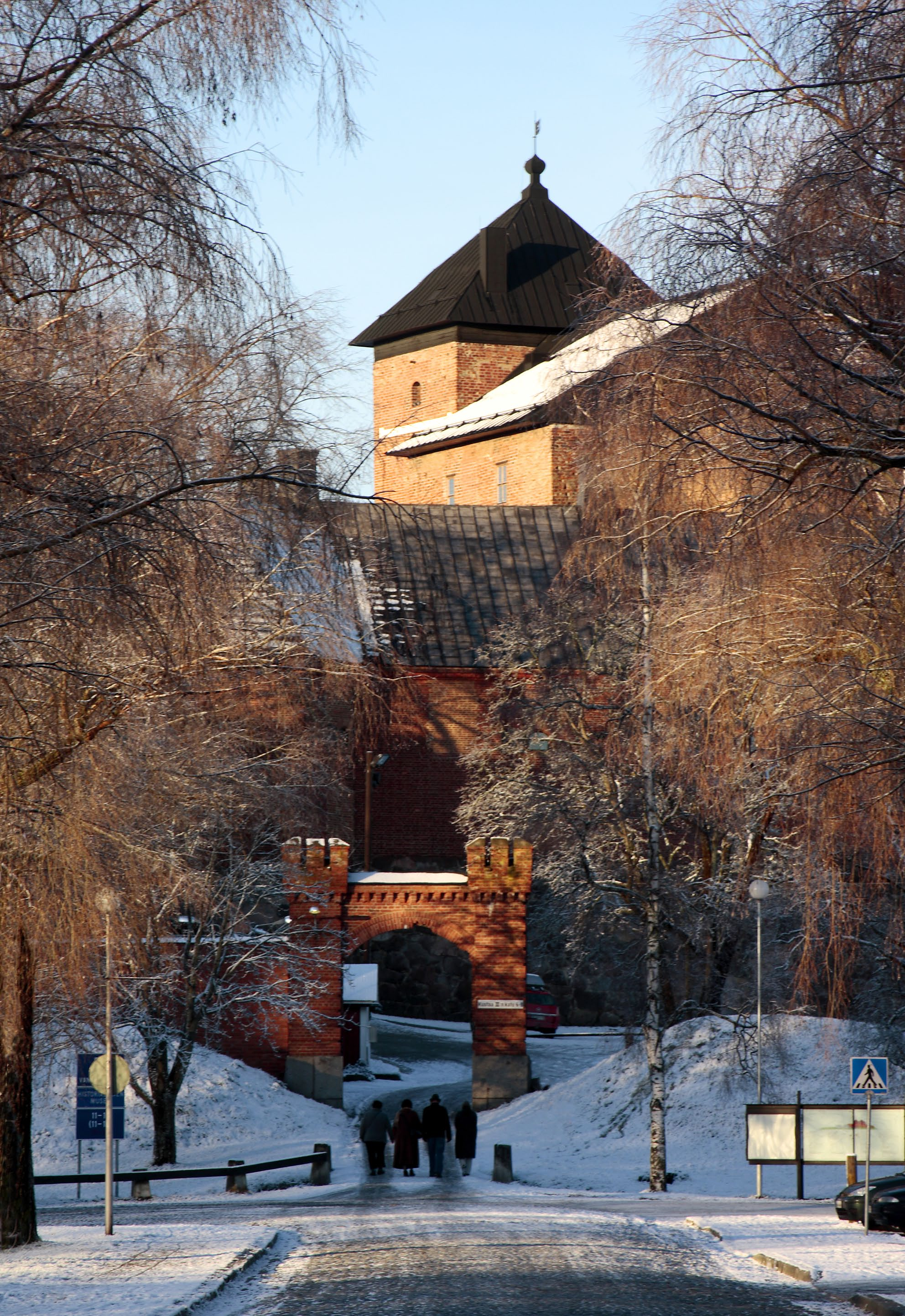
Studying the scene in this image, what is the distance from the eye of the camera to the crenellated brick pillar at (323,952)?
97.0 ft

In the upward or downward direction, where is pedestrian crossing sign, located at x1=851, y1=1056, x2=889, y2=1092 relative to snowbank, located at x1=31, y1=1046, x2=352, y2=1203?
upward

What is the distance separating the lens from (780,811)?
72.9ft

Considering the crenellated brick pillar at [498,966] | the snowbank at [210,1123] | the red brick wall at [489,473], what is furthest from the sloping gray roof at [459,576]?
the snowbank at [210,1123]

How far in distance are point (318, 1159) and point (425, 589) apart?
1872 centimetres

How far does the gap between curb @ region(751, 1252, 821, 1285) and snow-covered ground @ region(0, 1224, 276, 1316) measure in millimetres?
4580

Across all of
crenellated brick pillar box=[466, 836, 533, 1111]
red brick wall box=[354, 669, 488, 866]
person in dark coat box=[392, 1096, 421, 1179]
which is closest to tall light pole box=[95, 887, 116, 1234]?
person in dark coat box=[392, 1096, 421, 1179]

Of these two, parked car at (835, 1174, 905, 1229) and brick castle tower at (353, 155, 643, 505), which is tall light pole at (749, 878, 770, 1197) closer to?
parked car at (835, 1174, 905, 1229)

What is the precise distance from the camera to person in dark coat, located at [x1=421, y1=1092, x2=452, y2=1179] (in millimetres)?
23750

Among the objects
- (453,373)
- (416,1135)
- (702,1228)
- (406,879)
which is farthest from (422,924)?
(453,373)

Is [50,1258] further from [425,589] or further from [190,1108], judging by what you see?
[425,589]

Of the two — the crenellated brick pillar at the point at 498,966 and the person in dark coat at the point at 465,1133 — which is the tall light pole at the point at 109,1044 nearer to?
the person in dark coat at the point at 465,1133

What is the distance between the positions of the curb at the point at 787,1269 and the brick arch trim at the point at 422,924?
16507 millimetres

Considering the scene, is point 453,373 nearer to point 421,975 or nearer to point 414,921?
point 421,975

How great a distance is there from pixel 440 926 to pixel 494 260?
2756 centimetres
